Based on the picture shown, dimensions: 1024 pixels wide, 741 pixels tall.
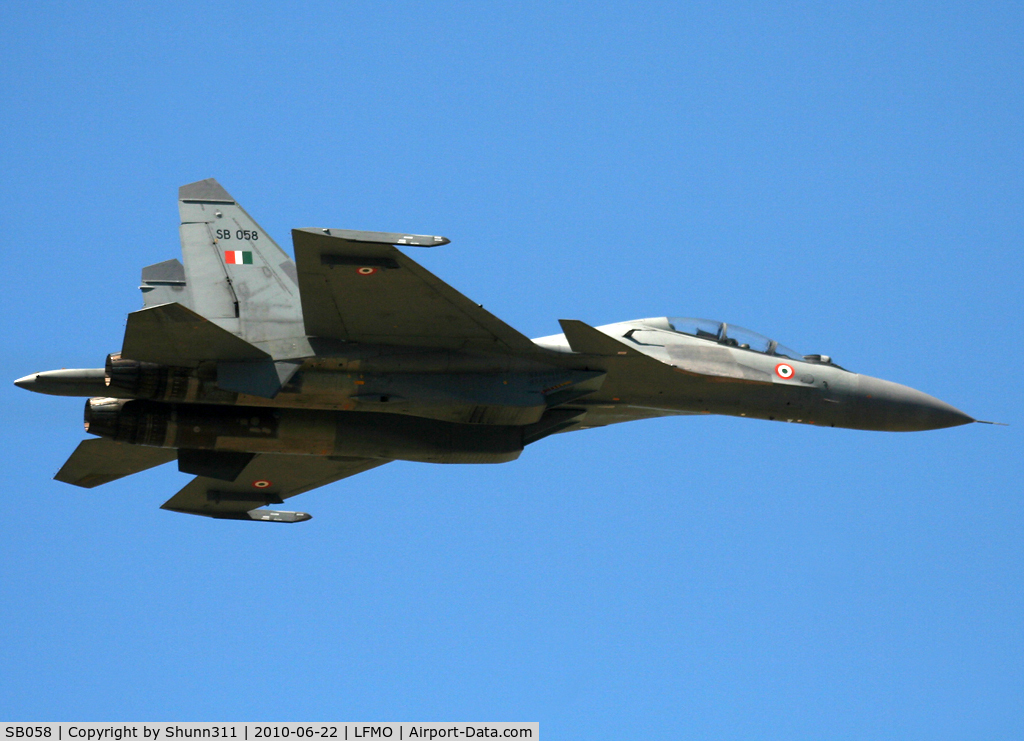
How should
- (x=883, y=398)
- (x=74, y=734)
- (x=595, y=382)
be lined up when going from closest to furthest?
(x=74, y=734), (x=595, y=382), (x=883, y=398)

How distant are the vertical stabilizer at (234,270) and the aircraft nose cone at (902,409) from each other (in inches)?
370

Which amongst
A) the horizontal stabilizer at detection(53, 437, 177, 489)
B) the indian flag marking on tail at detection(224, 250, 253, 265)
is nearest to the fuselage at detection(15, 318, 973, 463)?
the horizontal stabilizer at detection(53, 437, 177, 489)

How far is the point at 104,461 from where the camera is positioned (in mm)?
23125

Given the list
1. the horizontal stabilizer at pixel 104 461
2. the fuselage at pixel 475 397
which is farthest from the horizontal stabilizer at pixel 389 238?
the horizontal stabilizer at pixel 104 461

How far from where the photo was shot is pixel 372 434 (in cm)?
2153

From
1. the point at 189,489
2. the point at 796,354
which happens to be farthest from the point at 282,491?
the point at 796,354

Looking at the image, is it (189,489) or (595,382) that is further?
(189,489)

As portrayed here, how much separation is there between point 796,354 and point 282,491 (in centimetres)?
953

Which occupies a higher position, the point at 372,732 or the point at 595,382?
the point at 595,382

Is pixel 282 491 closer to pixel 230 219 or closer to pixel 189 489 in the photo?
pixel 189 489

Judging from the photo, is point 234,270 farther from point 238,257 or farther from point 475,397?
point 475,397

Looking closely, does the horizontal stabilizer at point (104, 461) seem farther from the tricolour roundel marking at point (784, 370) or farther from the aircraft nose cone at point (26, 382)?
the tricolour roundel marking at point (784, 370)
